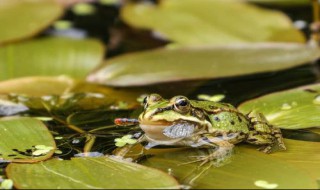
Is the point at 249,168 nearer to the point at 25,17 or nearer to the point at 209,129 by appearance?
the point at 209,129

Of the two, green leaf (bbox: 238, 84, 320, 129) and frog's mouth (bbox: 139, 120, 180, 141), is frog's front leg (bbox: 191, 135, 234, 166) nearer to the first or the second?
frog's mouth (bbox: 139, 120, 180, 141)

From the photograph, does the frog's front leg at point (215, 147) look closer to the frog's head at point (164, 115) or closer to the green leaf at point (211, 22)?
the frog's head at point (164, 115)

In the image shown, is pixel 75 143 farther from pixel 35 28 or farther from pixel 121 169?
pixel 35 28

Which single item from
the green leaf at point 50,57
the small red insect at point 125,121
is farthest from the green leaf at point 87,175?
the green leaf at point 50,57

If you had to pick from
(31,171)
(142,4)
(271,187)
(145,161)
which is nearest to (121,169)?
(145,161)

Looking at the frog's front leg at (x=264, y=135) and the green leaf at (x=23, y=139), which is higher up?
the frog's front leg at (x=264, y=135)

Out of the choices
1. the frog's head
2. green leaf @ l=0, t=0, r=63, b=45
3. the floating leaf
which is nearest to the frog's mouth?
the frog's head

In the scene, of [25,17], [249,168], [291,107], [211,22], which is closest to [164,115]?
[249,168]
